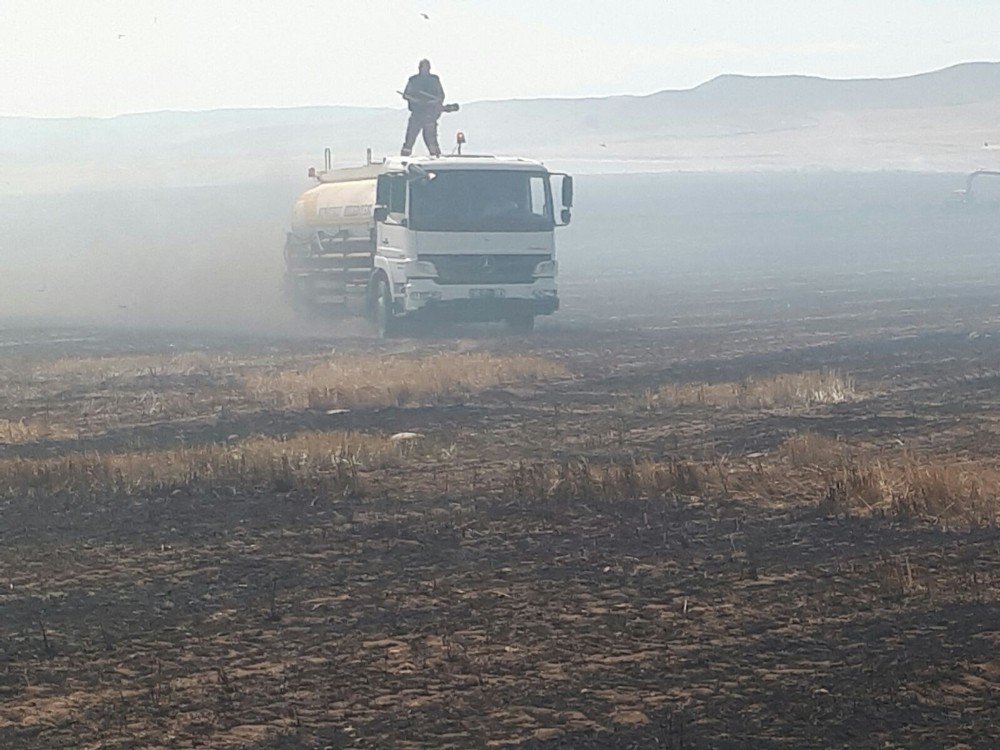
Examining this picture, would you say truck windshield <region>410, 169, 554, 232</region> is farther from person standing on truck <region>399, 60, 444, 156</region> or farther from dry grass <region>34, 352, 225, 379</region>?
dry grass <region>34, 352, 225, 379</region>

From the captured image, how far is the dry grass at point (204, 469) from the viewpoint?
11.9m

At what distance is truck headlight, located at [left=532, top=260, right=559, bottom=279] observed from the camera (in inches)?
937

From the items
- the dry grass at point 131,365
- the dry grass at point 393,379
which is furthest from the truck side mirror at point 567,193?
the dry grass at point 131,365

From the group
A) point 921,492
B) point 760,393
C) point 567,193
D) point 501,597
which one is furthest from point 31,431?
point 567,193

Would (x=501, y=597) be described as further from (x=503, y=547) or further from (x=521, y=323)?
(x=521, y=323)

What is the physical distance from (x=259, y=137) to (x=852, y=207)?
9315 cm

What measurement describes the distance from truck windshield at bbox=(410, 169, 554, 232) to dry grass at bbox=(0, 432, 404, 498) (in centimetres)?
987

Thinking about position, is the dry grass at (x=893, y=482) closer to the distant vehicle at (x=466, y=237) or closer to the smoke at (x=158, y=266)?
the distant vehicle at (x=466, y=237)

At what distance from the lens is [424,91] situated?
2566 cm

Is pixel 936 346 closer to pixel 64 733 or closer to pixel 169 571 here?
pixel 169 571

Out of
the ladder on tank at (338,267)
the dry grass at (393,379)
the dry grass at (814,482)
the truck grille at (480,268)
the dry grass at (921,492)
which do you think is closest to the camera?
the dry grass at (921,492)

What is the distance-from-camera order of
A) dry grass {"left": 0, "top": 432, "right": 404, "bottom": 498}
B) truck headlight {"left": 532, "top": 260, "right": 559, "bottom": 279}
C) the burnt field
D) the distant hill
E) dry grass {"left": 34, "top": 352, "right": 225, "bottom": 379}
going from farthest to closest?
the distant hill → truck headlight {"left": 532, "top": 260, "right": 559, "bottom": 279} → dry grass {"left": 34, "top": 352, "right": 225, "bottom": 379} → dry grass {"left": 0, "top": 432, "right": 404, "bottom": 498} → the burnt field

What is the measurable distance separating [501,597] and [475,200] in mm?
15110

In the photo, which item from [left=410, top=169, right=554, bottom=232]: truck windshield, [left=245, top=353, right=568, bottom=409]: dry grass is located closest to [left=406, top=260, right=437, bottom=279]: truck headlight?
[left=410, top=169, right=554, bottom=232]: truck windshield
